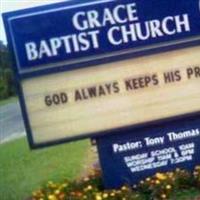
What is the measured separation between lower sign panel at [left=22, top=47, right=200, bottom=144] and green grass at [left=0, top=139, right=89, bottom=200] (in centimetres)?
180

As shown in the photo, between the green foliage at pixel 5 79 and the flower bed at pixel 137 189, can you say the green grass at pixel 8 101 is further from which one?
the flower bed at pixel 137 189

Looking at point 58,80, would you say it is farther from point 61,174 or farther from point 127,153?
point 61,174

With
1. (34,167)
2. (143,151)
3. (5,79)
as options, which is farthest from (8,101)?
(143,151)

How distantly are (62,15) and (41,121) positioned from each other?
1.39 meters

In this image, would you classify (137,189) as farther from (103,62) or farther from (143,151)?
(103,62)

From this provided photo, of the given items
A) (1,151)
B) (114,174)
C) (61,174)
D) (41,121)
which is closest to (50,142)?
(41,121)

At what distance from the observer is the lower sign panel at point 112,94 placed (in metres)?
9.40

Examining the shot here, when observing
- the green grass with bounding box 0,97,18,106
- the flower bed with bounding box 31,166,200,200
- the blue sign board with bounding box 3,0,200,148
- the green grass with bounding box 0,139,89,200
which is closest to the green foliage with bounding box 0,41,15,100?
the green grass with bounding box 0,97,18,106

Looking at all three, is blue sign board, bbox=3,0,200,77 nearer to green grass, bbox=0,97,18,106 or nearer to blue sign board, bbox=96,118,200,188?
blue sign board, bbox=96,118,200,188

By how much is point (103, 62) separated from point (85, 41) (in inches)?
13.9

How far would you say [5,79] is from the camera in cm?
5091

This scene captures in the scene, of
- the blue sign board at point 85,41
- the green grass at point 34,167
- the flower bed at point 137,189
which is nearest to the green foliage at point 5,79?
the green grass at point 34,167

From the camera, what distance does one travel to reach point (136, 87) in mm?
9398

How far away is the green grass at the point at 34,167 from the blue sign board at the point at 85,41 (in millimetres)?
1936
